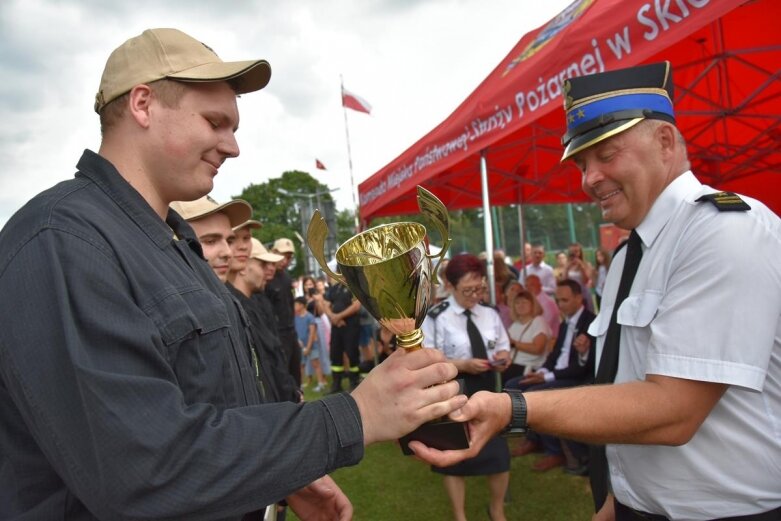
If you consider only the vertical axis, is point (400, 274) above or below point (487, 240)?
below

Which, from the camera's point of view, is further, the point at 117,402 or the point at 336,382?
the point at 336,382

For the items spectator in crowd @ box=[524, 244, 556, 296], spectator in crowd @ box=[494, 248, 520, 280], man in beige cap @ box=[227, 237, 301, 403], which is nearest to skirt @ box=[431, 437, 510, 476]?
man in beige cap @ box=[227, 237, 301, 403]

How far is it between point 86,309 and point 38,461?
1.33 ft

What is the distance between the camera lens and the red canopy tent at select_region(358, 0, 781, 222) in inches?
134

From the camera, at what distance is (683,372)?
4.91 ft

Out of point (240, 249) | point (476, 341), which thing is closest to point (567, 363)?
point (476, 341)

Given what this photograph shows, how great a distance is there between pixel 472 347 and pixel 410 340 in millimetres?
Answer: 3182

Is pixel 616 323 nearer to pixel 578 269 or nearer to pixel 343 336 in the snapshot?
pixel 343 336

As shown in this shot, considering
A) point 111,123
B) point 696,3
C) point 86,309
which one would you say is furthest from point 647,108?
point 86,309

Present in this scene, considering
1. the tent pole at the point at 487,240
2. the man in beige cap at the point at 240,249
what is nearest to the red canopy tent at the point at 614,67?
the tent pole at the point at 487,240

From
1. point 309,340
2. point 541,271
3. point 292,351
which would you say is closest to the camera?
point 292,351

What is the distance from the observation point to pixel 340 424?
113cm

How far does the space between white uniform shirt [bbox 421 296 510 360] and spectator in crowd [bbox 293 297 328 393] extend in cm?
660

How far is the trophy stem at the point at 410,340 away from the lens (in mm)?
1282
